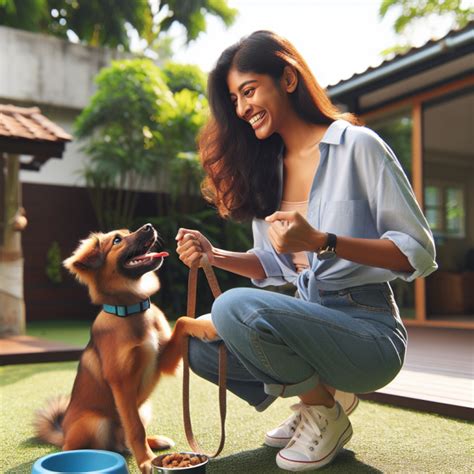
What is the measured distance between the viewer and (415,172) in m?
6.64

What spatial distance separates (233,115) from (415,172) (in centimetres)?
471

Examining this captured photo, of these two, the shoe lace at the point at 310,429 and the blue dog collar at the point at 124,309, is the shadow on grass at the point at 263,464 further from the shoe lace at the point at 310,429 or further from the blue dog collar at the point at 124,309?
the blue dog collar at the point at 124,309

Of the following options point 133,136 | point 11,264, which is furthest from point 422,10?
point 11,264

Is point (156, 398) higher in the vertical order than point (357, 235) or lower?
lower

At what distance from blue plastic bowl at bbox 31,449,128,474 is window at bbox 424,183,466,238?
286 inches

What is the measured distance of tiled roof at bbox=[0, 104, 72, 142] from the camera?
5711 millimetres

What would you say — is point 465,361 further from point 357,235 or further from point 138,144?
point 138,144

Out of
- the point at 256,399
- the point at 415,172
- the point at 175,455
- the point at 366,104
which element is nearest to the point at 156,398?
the point at 256,399

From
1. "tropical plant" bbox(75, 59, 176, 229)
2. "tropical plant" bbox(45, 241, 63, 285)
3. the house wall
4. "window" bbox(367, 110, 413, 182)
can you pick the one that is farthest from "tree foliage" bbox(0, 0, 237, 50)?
"window" bbox(367, 110, 413, 182)

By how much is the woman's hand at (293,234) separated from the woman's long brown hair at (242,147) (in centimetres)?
65

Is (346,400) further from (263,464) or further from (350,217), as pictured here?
(350,217)

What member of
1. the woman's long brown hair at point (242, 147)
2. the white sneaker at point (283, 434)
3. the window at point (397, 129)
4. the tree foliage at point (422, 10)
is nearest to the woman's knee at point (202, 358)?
the white sneaker at point (283, 434)

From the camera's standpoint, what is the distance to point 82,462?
1771mm

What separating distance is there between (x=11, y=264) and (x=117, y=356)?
419cm
